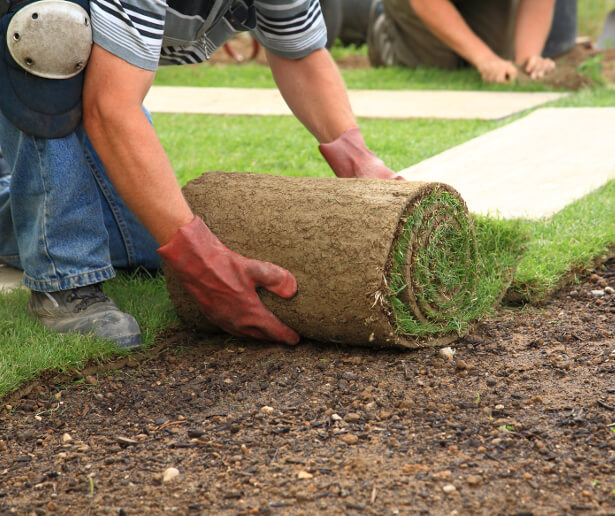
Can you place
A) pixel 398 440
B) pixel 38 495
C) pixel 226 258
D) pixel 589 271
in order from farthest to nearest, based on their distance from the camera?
pixel 589 271 < pixel 226 258 < pixel 398 440 < pixel 38 495

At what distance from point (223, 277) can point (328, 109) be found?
94 cm

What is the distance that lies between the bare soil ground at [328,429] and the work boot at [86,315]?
76 millimetres

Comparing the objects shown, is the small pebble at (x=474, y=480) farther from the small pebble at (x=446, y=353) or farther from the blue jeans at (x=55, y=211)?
the blue jeans at (x=55, y=211)

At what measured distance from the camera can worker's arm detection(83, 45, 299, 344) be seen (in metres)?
2.07

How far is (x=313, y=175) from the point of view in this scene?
12.1 ft

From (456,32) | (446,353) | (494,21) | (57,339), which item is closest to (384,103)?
(456,32)

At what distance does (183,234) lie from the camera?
2.12 m

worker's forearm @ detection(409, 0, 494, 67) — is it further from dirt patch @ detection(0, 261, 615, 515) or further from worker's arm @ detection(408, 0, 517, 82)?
dirt patch @ detection(0, 261, 615, 515)

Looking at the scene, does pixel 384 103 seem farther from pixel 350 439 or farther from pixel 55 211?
pixel 350 439

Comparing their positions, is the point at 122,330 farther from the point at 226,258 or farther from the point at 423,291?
the point at 423,291

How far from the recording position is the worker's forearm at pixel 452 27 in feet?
19.6

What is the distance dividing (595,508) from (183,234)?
1.22 meters

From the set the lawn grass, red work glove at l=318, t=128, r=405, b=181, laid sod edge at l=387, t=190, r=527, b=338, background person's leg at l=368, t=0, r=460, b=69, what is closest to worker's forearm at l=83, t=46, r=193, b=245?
the lawn grass

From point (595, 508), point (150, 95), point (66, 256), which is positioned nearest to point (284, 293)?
point (66, 256)
